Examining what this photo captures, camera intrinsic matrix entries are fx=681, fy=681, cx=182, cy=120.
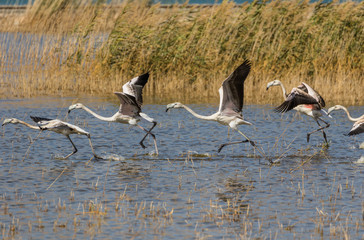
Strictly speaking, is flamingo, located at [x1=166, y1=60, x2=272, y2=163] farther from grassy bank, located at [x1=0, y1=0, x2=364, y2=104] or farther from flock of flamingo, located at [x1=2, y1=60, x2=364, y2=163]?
grassy bank, located at [x1=0, y1=0, x2=364, y2=104]

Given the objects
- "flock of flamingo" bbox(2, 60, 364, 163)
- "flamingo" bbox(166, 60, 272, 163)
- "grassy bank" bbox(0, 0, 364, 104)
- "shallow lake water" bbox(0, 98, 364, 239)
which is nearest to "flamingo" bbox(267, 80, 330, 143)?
"flock of flamingo" bbox(2, 60, 364, 163)

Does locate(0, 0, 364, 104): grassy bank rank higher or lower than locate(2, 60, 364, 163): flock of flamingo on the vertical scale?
higher

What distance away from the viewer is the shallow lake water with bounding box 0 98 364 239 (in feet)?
22.0

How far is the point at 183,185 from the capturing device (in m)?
8.62

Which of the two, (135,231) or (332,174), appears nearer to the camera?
(135,231)

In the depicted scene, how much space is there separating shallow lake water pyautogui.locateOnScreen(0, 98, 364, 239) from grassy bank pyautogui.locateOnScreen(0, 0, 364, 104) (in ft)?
12.4

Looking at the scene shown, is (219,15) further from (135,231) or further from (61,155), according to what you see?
(135,231)

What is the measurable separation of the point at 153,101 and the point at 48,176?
27.5ft

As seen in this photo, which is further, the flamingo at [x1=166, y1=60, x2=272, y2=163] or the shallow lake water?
the flamingo at [x1=166, y1=60, x2=272, y2=163]

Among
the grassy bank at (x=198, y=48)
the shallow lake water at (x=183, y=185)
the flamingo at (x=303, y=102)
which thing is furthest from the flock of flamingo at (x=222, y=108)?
the grassy bank at (x=198, y=48)

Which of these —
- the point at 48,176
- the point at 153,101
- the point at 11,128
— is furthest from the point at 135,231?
the point at 153,101

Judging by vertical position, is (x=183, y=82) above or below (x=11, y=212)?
above

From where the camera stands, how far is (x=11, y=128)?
44.0ft

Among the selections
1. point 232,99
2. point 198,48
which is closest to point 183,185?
point 232,99
